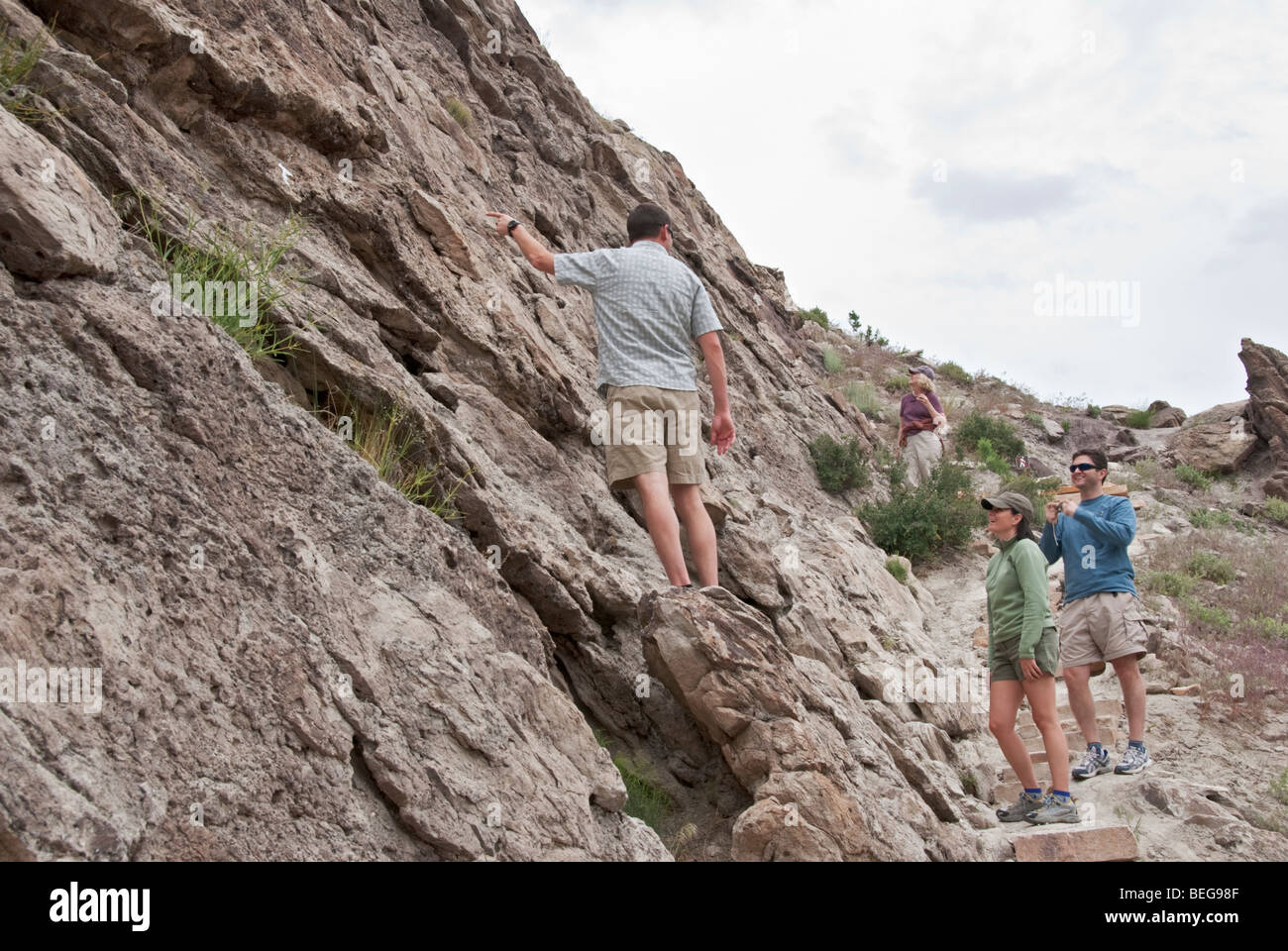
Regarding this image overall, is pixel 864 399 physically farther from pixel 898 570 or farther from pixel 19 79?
pixel 19 79

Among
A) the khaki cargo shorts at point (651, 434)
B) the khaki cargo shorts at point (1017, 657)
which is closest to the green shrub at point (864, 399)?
the khaki cargo shorts at point (1017, 657)

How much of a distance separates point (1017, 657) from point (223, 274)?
5329mm

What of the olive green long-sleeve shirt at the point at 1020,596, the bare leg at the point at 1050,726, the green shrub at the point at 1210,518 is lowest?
the bare leg at the point at 1050,726

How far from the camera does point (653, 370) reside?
5.83 m

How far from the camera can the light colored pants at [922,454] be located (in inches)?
550

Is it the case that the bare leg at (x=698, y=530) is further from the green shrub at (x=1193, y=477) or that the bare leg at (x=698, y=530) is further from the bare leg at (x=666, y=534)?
the green shrub at (x=1193, y=477)

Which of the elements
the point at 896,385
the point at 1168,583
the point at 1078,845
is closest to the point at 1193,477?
the point at 896,385

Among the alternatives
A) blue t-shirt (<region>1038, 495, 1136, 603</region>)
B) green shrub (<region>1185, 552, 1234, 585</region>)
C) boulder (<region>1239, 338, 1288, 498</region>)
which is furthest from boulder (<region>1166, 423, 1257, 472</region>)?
blue t-shirt (<region>1038, 495, 1136, 603</region>)

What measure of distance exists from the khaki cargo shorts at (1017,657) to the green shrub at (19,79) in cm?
620

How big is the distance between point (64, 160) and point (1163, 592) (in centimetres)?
1272

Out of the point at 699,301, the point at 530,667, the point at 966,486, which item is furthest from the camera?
the point at 966,486
